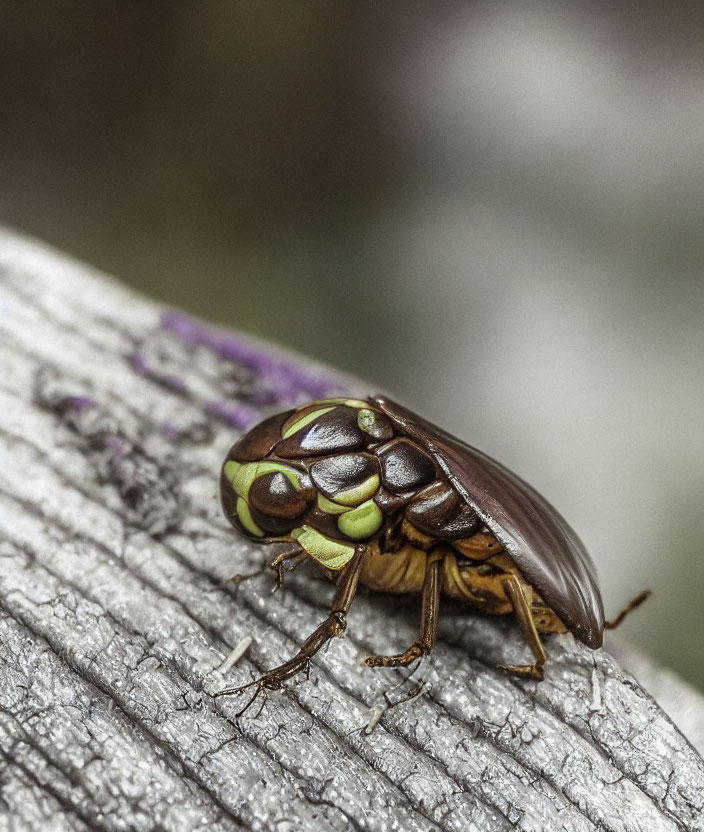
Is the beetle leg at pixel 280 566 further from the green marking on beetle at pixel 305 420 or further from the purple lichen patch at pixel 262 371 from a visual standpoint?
the purple lichen patch at pixel 262 371

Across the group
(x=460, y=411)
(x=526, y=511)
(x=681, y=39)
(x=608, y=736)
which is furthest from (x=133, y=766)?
(x=681, y=39)

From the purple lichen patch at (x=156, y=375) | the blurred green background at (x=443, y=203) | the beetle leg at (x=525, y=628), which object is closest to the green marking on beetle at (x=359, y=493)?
the beetle leg at (x=525, y=628)

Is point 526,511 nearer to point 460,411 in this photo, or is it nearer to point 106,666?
point 106,666

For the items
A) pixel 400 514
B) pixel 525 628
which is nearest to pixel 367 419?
pixel 400 514

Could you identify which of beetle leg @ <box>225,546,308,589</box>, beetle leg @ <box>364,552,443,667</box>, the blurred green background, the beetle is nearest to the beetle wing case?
the beetle

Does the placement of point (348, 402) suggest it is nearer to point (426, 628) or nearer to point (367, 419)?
point (367, 419)

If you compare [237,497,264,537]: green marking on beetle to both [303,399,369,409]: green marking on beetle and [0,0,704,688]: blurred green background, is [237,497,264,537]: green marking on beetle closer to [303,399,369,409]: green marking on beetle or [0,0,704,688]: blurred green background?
[303,399,369,409]: green marking on beetle
